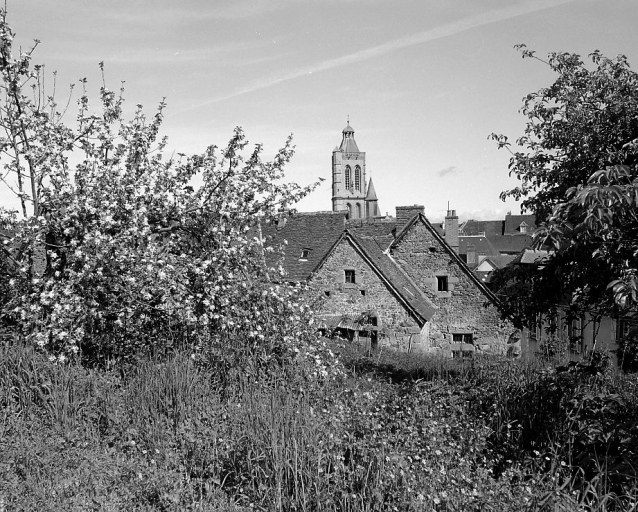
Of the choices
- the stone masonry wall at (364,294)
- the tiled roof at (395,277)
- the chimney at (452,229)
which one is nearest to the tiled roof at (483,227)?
the chimney at (452,229)

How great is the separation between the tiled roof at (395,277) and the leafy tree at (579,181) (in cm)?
1172

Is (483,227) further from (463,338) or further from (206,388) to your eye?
(206,388)

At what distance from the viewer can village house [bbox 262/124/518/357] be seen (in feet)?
69.4

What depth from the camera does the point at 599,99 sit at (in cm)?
856

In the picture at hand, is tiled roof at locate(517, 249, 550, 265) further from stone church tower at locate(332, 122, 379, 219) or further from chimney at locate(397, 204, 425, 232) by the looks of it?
stone church tower at locate(332, 122, 379, 219)

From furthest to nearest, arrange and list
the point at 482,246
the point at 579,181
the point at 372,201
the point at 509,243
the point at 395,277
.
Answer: the point at 372,201 < the point at 509,243 < the point at 482,246 < the point at 395,277 < the point at 579,181

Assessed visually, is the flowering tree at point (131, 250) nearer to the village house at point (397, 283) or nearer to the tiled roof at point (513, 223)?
the village house at point (397, 283)

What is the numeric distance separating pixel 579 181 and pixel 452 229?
2358 centimetres

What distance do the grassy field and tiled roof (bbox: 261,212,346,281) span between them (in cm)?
1588

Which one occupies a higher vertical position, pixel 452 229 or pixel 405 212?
pixel 405 212

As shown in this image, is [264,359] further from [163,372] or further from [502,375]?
[502,375]

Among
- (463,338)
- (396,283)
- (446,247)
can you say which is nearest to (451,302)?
(463,338)

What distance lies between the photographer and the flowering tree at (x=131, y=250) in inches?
294

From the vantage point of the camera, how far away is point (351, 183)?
435 feet
